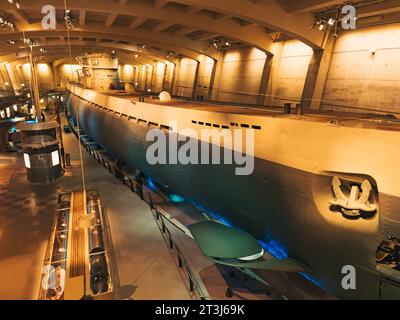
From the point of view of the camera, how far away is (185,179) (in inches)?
336

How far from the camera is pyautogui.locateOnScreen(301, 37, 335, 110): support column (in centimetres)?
1160

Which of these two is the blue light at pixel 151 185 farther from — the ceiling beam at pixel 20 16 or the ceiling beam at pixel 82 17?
the ceiling beam at pixel 20 16

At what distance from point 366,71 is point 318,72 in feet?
6.25

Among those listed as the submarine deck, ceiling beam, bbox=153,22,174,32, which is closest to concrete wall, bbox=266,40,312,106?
the submarine deck

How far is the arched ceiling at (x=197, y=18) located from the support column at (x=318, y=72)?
0.43m

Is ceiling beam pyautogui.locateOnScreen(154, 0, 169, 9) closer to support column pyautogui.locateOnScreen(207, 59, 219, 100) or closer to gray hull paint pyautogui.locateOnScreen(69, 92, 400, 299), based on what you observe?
support column pyautogui.locateOnScreen(207, 59, 219, 100)

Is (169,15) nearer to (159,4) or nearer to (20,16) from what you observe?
(159,4)

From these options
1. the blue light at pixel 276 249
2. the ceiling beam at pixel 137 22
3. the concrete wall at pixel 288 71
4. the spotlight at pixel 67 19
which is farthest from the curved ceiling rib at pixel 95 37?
the blue light at pixel 276 249

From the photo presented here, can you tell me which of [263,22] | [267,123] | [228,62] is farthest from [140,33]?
[267,123]

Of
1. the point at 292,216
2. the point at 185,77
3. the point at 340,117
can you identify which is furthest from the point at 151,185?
the point at 185,77

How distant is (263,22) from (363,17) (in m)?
3.44

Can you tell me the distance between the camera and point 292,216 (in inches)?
218

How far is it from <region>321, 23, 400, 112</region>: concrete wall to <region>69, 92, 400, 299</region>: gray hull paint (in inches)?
242

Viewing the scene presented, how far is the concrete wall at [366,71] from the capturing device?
30.6 feet
